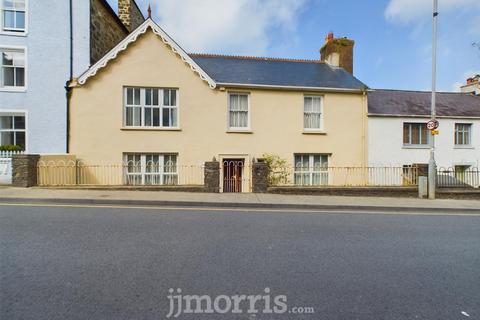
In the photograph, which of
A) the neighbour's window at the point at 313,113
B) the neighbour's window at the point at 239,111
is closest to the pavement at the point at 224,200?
the neighbour's window at the point at 239,111

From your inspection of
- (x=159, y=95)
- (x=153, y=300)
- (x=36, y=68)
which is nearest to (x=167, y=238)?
(x=153, y=300)

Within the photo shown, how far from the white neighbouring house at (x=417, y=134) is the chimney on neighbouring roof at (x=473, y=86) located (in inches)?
221

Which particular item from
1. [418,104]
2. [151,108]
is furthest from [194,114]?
[418,104]

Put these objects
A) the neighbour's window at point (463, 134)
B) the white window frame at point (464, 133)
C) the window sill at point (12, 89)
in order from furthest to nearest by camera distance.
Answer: the neighbour's window at point (463, 134)
the white window frame at point (464, 133)
the window sill at point (12, 89)

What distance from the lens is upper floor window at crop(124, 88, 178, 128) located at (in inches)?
540

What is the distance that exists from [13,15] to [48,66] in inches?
125

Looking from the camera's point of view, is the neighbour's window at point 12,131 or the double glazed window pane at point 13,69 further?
the neighbour's window at point 12,131

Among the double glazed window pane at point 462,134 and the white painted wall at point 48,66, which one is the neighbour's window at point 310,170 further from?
the white painted wall at point 48,66

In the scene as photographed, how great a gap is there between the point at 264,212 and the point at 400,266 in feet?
14.7

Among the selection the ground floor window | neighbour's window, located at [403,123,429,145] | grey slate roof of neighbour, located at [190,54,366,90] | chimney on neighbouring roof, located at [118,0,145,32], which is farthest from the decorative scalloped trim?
neighbour's window, located at [403,123,429,145]

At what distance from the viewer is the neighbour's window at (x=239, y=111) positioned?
14.5m

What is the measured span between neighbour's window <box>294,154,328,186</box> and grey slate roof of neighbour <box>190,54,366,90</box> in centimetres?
394
